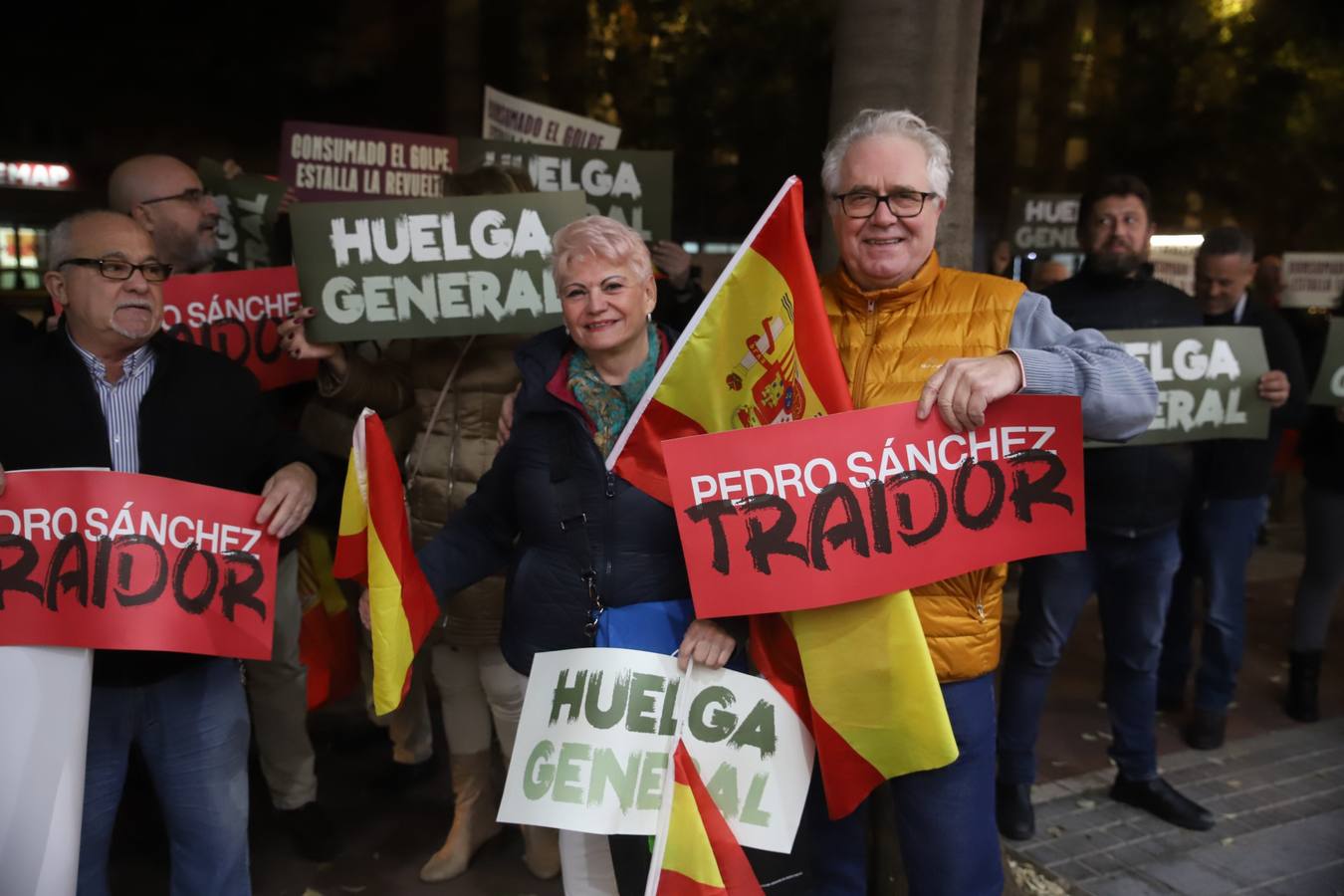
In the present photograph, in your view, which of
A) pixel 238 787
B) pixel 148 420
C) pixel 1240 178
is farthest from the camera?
pixel 1240 178

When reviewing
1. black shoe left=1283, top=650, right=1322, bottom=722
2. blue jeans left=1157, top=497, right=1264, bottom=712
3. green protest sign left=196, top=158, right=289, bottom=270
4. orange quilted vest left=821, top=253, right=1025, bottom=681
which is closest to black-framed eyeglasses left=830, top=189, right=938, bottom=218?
orange quilted vest left=821, top=253, right=1025, bottom=681

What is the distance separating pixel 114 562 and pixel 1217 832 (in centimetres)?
390

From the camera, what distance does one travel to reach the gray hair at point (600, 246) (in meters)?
2.68

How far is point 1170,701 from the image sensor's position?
5453 millimetres

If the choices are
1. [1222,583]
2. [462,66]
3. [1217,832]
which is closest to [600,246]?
[1217,832]

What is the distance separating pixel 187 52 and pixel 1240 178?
48.5ft

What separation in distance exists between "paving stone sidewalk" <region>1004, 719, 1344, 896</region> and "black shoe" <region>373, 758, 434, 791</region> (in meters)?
2.37

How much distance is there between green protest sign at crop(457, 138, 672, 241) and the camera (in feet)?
15.6

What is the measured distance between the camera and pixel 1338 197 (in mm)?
18719

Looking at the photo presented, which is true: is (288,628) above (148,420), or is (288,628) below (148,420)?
below

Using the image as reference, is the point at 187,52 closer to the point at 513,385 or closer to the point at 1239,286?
the point at 513,385

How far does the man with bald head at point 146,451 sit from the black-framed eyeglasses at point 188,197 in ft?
4.84

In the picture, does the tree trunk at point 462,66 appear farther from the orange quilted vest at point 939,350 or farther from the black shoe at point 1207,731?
the orange quilted vest at point 939,350

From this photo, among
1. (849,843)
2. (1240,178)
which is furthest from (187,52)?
(1240,178)
